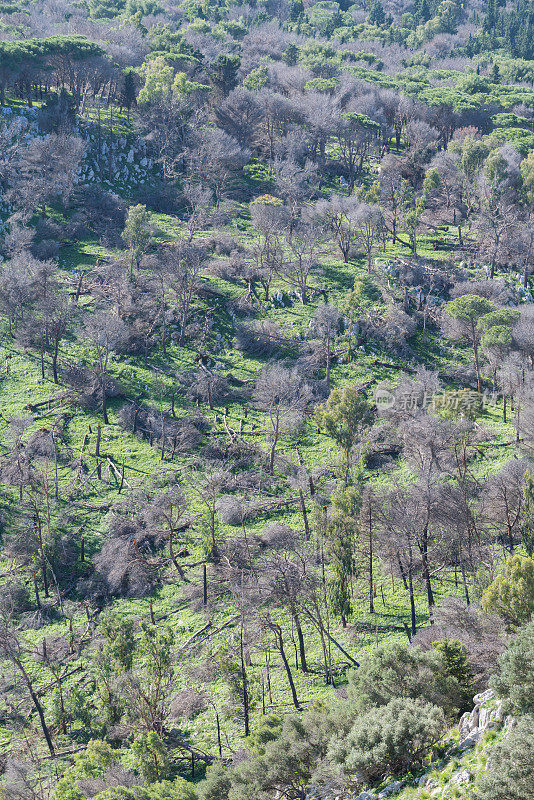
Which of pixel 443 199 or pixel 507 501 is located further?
pixel 443 199

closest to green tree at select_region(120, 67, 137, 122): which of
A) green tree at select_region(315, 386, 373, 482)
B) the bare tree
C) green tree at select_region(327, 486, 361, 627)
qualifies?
the bare tree

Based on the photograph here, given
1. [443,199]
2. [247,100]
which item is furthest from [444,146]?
[247,100]

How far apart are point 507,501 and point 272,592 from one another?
47.1 ft

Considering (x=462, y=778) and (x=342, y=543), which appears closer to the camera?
(x=462, y=778)

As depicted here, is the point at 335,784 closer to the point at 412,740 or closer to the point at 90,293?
the point at 412,740

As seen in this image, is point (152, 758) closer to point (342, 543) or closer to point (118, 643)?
point (118, 643)

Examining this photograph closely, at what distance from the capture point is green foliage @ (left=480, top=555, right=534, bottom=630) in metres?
34.2

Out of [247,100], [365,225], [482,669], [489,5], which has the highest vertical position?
[489,5]

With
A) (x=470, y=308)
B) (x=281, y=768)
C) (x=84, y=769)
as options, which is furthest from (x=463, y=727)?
(x=470, y=308)

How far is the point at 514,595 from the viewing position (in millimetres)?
34375

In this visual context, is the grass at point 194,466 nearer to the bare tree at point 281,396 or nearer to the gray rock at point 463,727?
the bare tree at point 281,396

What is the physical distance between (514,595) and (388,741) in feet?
29.4

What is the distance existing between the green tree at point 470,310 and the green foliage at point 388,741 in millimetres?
39967

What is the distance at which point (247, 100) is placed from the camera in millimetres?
95625
